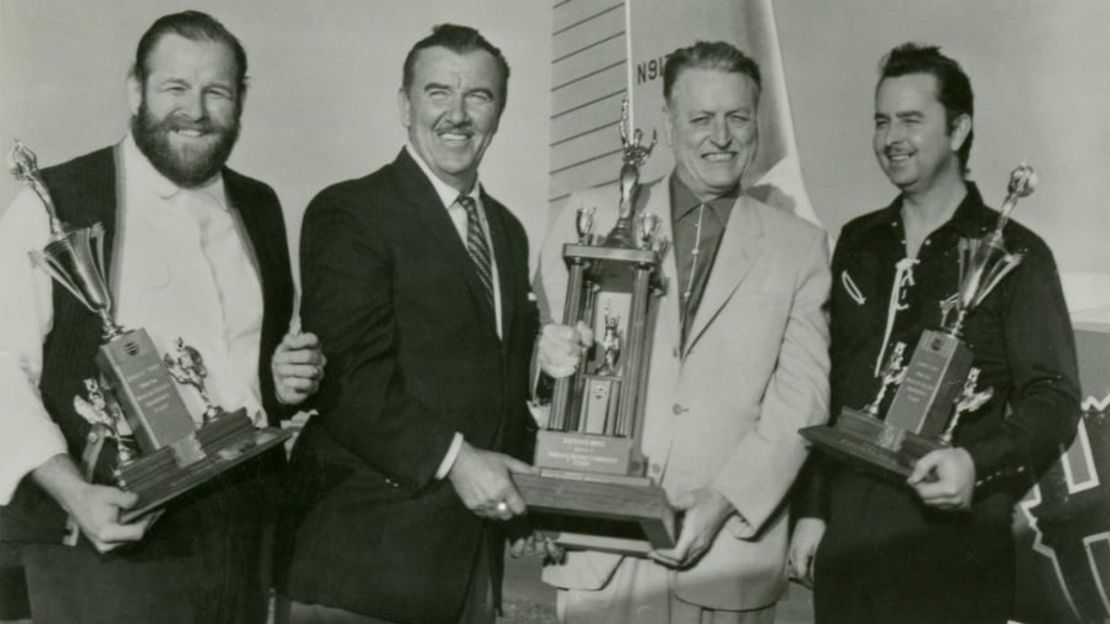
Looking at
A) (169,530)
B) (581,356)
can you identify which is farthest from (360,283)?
(169,530)

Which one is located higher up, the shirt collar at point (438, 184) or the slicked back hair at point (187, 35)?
the slicked back hair at point (187, 35)

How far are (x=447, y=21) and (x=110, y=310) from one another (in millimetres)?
1082

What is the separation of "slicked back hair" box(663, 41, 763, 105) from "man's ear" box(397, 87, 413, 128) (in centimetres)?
55

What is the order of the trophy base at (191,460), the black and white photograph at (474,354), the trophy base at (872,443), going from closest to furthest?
the trophy base at (191,460), the black and white photograph at (474,354), the trophy base at (872,443)

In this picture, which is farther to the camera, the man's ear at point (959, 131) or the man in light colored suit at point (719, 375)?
the man's ear at point (959, 131)

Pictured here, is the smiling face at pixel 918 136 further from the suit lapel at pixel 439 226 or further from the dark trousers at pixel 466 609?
the dark trousers at pixel 466 609

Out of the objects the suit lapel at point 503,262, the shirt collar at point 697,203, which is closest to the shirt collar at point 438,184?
the suit lapel at point 503,262

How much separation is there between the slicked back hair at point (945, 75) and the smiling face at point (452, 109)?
0.91 metres

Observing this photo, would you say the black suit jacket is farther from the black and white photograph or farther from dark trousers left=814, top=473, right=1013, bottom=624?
dark trousers left=814, top=473, right=1013, bottom=624

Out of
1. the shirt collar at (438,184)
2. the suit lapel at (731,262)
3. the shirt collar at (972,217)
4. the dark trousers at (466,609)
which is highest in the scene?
the shirt collar at (438,184)

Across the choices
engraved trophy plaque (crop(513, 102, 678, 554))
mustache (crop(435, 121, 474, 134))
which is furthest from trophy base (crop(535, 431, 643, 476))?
mustache (crop(435, 121, 474, 134))

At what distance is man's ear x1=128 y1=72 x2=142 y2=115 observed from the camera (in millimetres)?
2299

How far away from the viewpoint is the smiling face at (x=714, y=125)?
2.38 m

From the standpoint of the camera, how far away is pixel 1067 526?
8.65ft
